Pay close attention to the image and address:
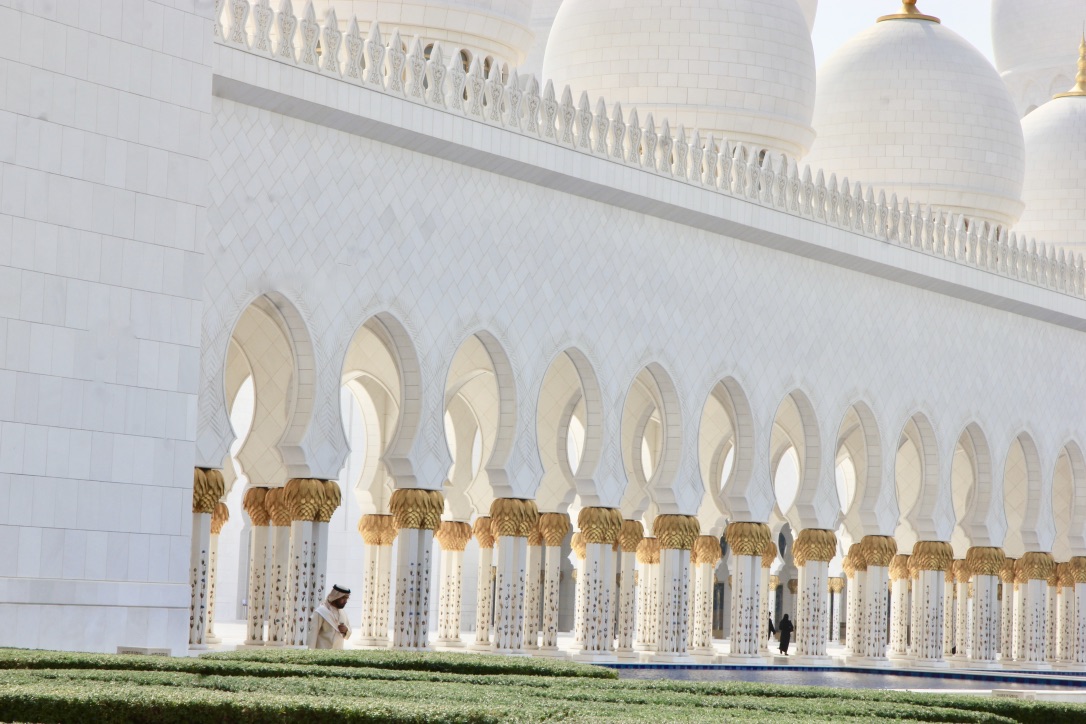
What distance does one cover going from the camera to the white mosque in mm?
9891

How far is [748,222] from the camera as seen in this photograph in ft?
50.8

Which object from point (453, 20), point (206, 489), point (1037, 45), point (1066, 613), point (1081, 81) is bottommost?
point (1066, 613)

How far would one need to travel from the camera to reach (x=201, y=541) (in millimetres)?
11758

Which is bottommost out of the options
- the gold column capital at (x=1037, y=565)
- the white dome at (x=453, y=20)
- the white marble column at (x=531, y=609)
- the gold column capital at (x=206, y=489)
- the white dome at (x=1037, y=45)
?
the white marble column at (x=531, y=609)

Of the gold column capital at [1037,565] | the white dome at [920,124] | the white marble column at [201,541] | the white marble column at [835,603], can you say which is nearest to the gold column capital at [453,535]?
the white marble column at [201,541]

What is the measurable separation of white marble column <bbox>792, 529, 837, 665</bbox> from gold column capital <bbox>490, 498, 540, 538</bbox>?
3680mm

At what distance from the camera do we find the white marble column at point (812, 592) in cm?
1662

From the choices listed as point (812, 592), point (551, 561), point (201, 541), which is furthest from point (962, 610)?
point (201, 541)

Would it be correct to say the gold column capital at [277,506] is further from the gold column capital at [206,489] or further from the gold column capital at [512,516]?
the gold column capital at [512,516]

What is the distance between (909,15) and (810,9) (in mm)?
2009

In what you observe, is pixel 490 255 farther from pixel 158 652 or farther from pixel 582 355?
pixel 158 652

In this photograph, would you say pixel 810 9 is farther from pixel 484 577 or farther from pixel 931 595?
pixel 484 577

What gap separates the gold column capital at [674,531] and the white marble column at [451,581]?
6.94 ft

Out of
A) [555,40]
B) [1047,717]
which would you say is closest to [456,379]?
[555,40]
